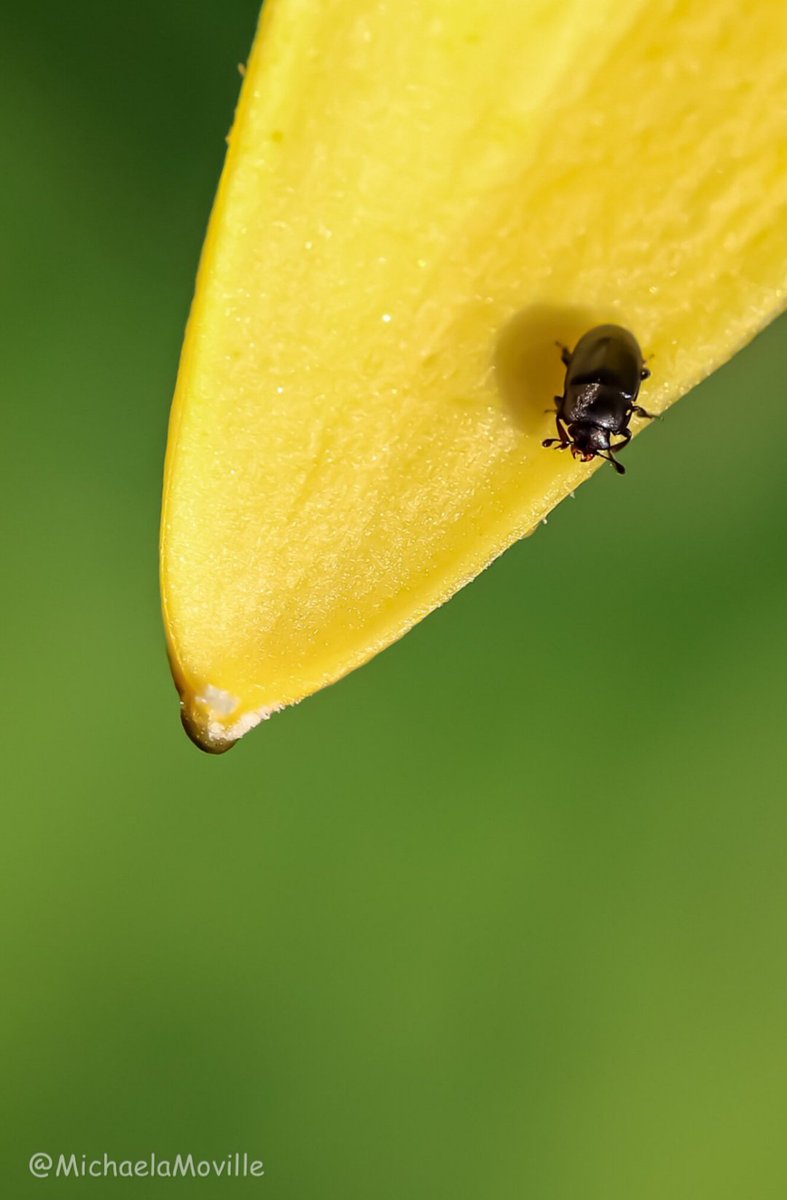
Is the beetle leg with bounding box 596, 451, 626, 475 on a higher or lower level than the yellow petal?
higher

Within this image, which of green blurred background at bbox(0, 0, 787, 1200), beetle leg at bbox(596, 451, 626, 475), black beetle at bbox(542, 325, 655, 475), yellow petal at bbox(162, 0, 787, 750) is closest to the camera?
yellow petal at bbox(162, 0, 787, 750)

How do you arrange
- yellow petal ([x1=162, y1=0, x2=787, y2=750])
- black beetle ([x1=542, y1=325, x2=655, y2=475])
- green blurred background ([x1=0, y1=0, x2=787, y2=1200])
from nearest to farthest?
yellow petal ([x1=162, y1=0, x2=787, y2=750]) < black beetle ([x1=542, y1=325, x2=655, y2=475]) < green blurred background ([x1=0, y1=0, x2=787, y2=1200])

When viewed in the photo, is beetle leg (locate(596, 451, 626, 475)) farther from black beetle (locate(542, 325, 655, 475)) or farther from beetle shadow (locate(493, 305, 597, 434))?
beetle shadow (locate(493, 305, 597, 434))

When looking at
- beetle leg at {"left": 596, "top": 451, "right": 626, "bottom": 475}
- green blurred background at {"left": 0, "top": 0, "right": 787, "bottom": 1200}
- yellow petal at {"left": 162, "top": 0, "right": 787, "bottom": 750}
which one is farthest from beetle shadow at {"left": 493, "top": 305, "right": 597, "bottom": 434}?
green blurred background at {"left": 0, "top": 0, "right": 787, "bottom": 1200}

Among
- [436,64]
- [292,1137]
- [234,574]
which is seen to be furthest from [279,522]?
[292,1137]

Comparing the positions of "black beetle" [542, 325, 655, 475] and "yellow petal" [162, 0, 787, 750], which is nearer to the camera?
"yellow petal" [162, 0, 787, 750]

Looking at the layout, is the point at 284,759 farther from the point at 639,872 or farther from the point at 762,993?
the point at 762,993

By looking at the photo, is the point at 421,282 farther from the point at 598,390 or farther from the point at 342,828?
the point at 342,828
